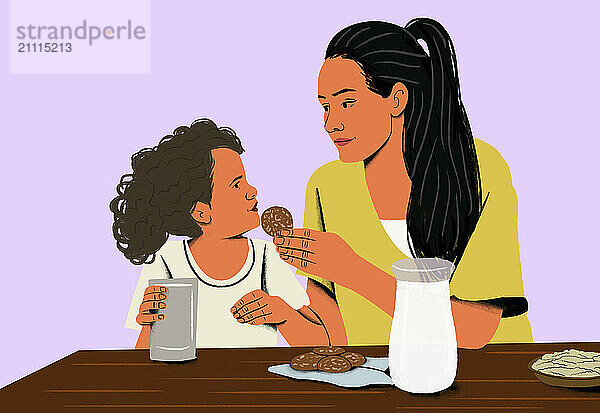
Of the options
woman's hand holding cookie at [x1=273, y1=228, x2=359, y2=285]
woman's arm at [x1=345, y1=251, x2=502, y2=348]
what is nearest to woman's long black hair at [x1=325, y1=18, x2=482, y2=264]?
woman's arm at [x1=345, y1=251, x2=502, y2=348]

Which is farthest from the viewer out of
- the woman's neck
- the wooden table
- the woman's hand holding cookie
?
the woman's neck

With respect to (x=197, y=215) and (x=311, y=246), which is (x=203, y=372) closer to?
(x=311, y=246)

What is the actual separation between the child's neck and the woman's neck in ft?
1.95

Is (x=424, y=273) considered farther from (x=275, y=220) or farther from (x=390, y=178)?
(x=390, y=178)

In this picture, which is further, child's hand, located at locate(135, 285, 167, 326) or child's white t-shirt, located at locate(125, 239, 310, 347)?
child's white t-shirt, located at locate(125, 239, 310, 347)

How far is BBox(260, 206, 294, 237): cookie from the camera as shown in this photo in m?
2.40

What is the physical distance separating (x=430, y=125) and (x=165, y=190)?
45.1 inches

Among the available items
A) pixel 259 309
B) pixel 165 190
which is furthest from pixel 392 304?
pixel 165 190

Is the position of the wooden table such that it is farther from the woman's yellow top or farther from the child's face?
the child's face

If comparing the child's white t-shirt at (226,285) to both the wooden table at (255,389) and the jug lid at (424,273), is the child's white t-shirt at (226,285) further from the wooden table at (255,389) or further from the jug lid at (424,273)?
the jug lid at (424,273)

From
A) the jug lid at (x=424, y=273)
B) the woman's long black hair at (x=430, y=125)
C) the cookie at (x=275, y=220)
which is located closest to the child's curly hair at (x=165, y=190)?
the cookie at (x=275, y=220)

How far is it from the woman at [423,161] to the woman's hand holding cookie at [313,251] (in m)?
0.15

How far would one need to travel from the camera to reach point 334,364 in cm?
180

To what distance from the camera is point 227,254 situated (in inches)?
109
